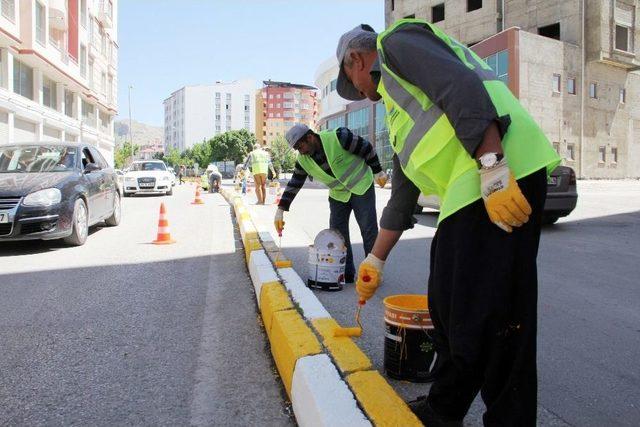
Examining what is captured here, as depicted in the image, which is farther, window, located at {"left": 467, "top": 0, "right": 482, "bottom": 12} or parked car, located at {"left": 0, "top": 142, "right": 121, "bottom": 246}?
window, located at {"left": 467, "top": 0, "right": 482, "bottom": 12}

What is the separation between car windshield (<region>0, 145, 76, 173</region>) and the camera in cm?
836

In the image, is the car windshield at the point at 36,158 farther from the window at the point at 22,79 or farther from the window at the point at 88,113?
the window at the point at 88,113

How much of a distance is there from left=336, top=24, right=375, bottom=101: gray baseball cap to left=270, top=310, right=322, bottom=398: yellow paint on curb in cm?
128

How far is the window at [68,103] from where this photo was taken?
3558 centimetres

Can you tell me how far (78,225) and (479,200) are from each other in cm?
739

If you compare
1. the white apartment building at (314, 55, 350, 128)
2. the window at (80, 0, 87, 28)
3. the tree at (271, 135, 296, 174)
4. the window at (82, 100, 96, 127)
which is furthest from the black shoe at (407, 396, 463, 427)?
the tree at (271, 135, 296, 174)

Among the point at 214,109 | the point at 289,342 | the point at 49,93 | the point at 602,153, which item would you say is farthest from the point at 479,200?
the point at 214,109

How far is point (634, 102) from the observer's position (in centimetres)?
4228

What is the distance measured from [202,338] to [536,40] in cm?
3656

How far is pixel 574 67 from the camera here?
37.6 m

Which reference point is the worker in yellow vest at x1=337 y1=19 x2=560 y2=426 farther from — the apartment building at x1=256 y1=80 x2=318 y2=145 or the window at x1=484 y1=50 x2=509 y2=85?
the apartment building at x1=256 y1=80 x2=318 y2=145

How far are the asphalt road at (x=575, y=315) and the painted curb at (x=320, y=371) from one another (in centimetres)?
37

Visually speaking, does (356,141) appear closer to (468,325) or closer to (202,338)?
(202,338)

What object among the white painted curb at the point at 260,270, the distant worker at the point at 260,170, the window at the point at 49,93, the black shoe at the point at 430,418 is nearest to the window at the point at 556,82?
the distant worker at the point at 260,170
